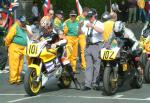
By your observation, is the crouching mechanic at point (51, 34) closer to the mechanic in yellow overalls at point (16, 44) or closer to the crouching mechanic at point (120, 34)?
the crouching mechanic at point (120, 34)

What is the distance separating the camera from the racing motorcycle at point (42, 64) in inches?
503

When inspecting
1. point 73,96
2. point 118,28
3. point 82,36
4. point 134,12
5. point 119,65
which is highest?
point 134,12

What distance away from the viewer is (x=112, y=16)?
14117 millimetres

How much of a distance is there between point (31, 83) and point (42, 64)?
616mm

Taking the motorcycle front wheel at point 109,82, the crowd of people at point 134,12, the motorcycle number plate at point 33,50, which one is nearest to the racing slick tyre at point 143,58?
the motorcycle front wheel at point 109,82

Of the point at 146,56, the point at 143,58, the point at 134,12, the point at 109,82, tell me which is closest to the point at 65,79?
the point at 109,82

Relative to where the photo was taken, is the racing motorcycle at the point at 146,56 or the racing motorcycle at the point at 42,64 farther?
the racing motorcycle at the point at 146,56

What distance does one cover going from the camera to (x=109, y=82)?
12453 mm

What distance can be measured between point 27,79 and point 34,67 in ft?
1.34

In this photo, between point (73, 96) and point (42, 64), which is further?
point (42, 64)

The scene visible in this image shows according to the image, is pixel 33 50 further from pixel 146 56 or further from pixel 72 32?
pixel 72 32

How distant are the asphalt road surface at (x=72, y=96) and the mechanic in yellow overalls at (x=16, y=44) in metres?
0.81

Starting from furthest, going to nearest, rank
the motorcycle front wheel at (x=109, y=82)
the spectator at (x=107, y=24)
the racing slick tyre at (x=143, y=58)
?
1. the racing slick tyre at (x=143, y=58)
2. the spectator at (x=107, y=24)
3. the motorcycle front wheel at (x=109, y=82)

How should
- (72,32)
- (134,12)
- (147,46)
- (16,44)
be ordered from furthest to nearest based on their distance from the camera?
1. (134,12)
2. (72,32)
3. (16,44)
4. (147,46)
